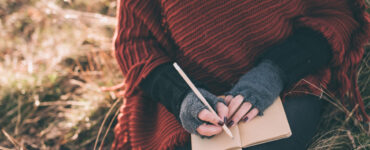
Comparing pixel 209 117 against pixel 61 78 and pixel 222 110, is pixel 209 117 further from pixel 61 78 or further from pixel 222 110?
pixel 61 78

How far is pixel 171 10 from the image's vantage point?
3.02 ft

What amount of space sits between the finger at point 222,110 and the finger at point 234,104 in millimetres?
27

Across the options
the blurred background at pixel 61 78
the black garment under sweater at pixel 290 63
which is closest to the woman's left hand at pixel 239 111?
the black garment under sweater at pixel 290 63

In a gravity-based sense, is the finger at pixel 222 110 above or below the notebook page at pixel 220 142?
above

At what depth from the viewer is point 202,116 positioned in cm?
80

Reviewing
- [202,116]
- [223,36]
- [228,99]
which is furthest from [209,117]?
[223,36]

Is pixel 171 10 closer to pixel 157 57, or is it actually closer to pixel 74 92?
pixel 157 57

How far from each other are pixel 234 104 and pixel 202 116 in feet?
0.40

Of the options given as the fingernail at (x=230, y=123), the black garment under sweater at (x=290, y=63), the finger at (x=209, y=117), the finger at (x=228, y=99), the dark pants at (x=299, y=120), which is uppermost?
the black garment under sweater at (x=290, y=63)

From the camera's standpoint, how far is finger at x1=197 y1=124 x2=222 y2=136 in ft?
2.59

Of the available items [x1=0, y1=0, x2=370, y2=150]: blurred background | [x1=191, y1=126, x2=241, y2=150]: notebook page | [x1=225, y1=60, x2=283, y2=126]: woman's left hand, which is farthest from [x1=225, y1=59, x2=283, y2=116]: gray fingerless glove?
[x1=0, y1=0, x2=370, y2=150]: blurred background

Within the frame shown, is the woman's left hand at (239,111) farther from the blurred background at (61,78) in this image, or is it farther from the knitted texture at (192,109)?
the blurred background at (61,78)

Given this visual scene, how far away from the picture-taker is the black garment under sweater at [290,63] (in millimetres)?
936

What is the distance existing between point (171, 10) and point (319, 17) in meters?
0.53
